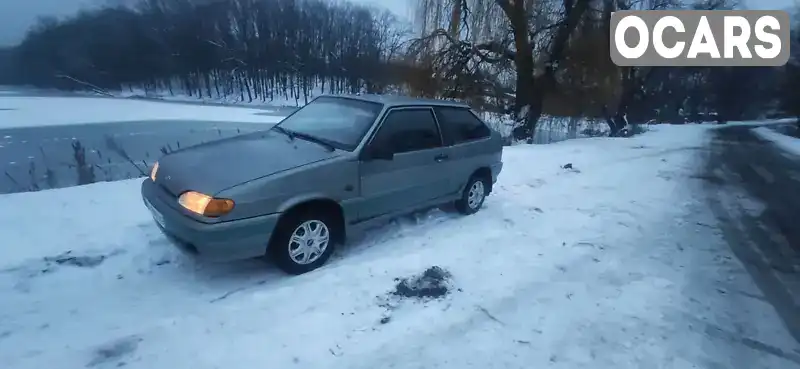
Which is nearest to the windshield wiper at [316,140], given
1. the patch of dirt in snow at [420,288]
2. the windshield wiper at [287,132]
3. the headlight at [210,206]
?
the windshield wiper at [287,132]

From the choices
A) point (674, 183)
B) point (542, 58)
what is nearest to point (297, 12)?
point (542, 58)

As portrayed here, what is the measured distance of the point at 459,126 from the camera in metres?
5.20

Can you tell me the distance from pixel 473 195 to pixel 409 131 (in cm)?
149

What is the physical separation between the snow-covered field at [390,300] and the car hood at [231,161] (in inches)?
30.4

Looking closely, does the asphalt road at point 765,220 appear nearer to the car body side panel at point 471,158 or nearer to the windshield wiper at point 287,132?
the car body side panel at point 471,158

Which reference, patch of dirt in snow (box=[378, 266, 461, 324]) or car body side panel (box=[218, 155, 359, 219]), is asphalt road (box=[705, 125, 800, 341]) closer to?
patch of dirt in snow (box=[378, 266, 461, 324])

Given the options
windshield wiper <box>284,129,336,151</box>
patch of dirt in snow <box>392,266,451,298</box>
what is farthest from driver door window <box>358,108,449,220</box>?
patch of dirt in snow <box>392,266,451,298</box>

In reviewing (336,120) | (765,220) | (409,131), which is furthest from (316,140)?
(765,220)

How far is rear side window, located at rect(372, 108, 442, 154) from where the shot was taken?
13.9ft

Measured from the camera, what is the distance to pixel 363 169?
394 cm

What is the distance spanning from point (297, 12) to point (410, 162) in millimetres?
75630

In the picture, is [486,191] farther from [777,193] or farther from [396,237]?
[777,193]

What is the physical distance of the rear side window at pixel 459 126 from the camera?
4961 millimetres

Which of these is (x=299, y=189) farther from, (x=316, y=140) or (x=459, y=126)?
(x=459, y=126)
